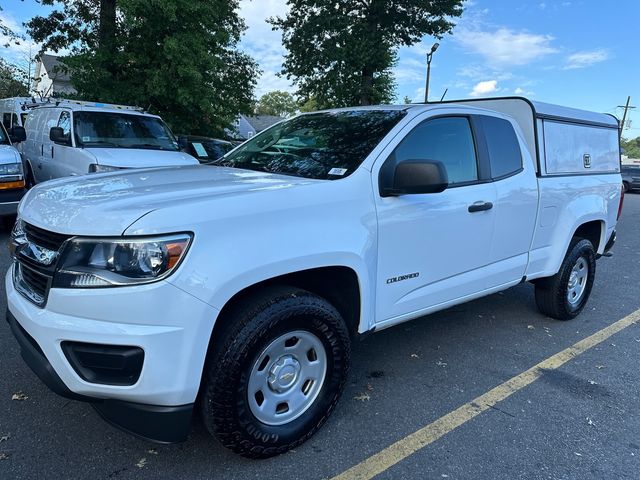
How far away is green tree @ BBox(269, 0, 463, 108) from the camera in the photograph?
1964 cm

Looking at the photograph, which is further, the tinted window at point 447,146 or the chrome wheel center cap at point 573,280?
the chrome wheel center cap at point 573,280

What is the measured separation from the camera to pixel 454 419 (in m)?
3.01

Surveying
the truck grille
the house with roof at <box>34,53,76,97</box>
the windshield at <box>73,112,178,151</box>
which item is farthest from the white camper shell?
the house with roof at <box>34,53,76,97</box>

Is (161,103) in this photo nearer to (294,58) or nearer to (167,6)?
(167,6)

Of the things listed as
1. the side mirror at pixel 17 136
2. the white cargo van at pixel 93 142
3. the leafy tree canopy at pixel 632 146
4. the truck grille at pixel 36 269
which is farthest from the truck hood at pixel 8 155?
the leafy tree canopy at pixel 632 146

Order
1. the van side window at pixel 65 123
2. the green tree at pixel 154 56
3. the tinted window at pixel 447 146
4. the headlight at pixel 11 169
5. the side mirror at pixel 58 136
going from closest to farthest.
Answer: the tinted window at pixel 447 146
the headlight at pixel 11 169
the side mirror at pixel 58 136
the van side window at pixel 65 123
the green tree at pixel 154 56

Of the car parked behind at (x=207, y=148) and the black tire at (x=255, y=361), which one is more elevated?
the car parked behind at (x=207, y=148)

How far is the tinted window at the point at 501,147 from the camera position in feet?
12.4

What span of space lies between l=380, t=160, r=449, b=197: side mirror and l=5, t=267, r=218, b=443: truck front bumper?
1.32 m

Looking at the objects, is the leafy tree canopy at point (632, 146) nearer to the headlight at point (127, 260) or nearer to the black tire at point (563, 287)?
the black tire at point (563, 287)

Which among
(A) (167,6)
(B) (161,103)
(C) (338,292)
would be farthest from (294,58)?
(C) (338,292)

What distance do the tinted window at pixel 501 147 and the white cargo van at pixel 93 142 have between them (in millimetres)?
4716

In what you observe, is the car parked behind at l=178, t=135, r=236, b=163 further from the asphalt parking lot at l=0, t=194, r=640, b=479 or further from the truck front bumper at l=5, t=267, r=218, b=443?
the truck front bumper at l=5, t=267, r=218, b=443

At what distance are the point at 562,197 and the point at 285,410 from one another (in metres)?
3.20
